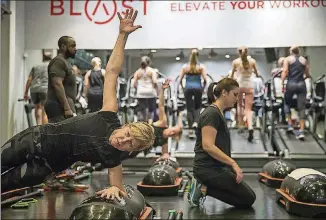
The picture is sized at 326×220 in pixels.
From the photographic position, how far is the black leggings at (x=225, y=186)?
4324mm

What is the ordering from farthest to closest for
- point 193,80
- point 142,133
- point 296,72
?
1. point 193,80
2. point 296,72
3. point 142,133

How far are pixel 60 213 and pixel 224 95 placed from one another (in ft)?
5.72

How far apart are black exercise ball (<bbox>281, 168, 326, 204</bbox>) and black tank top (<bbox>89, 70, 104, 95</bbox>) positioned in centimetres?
370

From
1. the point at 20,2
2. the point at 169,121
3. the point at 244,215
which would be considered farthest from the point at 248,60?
the point at 244,215

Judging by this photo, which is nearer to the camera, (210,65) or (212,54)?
(212,54)

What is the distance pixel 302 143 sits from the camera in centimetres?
832

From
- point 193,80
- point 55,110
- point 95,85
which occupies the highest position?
point 193,80

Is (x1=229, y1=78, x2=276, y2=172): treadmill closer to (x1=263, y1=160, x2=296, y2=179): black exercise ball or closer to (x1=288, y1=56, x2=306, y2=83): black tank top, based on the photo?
(x1=288, y1=56, x2=306, y2=83): black tank top

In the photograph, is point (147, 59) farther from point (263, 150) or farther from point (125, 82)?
point (263, 150)

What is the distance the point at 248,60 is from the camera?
7.84 metres

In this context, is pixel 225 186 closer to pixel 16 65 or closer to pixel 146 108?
pixel 16 65

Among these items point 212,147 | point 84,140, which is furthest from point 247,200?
point 84,140

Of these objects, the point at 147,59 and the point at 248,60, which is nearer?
the point at 248,60

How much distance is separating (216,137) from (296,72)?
3861 millimetres
